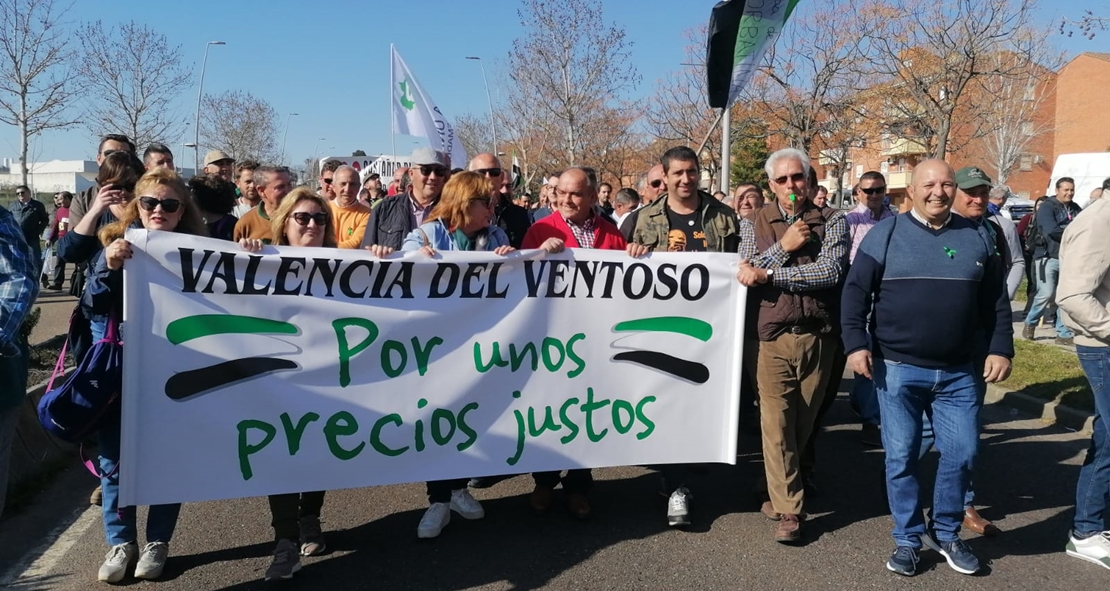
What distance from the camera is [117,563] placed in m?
3.51

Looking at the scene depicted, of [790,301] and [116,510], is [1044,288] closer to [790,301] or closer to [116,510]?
[790,301]

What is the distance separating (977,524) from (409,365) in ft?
9.96

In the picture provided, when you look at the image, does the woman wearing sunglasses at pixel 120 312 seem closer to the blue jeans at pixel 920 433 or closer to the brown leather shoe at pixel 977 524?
the blue jeans at pixel 920 433

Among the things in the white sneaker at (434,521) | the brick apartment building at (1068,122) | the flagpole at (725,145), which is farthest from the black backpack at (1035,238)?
the brick apartment building at (1068,122)

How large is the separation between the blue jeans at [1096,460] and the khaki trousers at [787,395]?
1139mm

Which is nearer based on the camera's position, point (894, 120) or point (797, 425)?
point (797, 425)

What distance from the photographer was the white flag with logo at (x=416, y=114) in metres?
6.95

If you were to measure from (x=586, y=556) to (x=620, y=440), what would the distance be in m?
0.61

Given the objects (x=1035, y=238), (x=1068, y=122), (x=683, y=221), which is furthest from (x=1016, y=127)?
(x=683, y=221)

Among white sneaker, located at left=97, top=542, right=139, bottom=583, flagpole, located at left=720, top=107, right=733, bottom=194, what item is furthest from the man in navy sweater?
flagpole, located at left=720, top=107, right=733, bottom=194

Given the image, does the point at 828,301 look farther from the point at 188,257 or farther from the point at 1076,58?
the point at 1076,58

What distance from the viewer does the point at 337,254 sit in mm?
3691

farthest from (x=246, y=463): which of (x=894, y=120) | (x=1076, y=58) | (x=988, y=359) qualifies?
(x=1076, y=58)

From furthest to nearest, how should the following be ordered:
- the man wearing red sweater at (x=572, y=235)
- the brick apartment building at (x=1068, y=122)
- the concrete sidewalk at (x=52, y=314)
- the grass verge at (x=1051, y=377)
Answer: the brick apartment building at (x=1068, y=122) < the concrete sidewalk at (x=52, y=314) < the grass verge at (x=1051, y=377) < the man wearing red sweater at (x=572, y=235)
